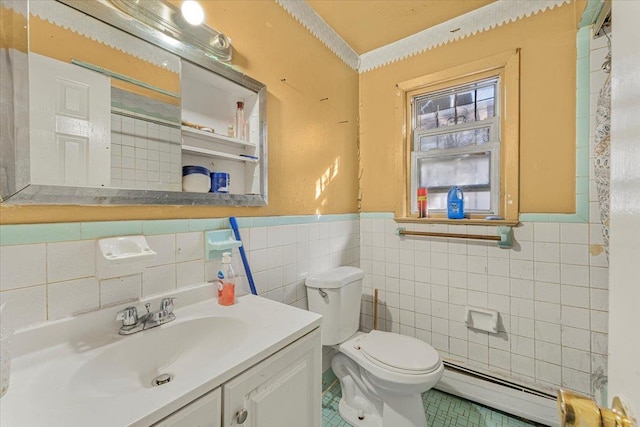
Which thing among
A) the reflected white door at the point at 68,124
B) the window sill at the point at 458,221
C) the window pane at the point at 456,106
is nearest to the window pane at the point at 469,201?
the window sill at the point at 458,221

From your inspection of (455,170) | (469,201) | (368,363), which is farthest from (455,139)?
(368,363)

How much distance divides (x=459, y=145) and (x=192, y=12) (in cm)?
176

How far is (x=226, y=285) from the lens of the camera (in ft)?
3.65

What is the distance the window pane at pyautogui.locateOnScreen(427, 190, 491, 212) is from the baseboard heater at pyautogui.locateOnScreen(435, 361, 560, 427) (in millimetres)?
1059

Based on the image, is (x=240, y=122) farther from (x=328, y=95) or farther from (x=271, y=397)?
(x=271, y=397)

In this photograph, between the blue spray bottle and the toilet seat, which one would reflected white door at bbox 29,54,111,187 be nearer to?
the toilet seat

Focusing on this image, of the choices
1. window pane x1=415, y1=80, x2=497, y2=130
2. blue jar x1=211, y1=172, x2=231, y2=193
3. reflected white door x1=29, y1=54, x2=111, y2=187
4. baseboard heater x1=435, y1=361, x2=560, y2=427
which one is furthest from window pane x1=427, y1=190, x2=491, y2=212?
reflected white door x1=29, y1=54, x2=111, y2=187

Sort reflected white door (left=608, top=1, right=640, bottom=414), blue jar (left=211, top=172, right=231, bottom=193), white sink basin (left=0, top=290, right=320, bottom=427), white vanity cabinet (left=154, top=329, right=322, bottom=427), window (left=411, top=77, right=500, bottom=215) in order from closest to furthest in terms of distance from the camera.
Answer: reflected white door (left=608, top=1, right=640, bottom=414)
white sink basin (left=0, top=290, right=320, bottom=427)
white vanity cabinet (left=154, top=329, right=322, bottom=427)
blue jar (left=211, top=172, right=231, bottom=193)
window (left=411, top=77, right=500, bottom=215)

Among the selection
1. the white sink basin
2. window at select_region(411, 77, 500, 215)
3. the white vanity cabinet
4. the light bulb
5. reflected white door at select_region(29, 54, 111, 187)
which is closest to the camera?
the white sink basin

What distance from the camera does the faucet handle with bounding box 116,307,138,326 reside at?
855 millimetres

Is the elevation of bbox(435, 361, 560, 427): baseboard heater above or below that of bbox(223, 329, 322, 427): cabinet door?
below

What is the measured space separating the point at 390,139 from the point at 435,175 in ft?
1.44

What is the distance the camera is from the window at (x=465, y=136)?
1653mm

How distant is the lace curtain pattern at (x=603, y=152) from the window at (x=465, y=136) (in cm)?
37
